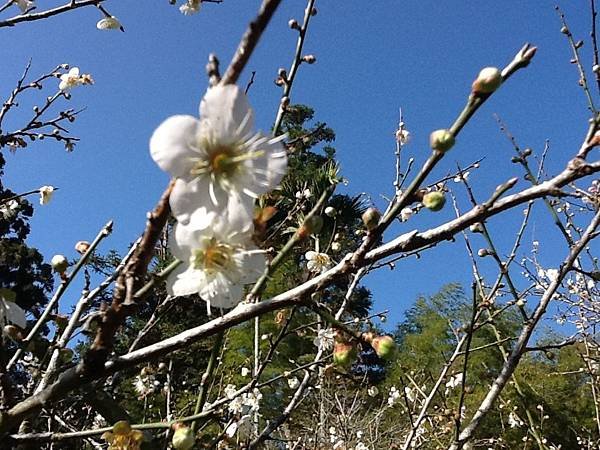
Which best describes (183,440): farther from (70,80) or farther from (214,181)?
(70,80)

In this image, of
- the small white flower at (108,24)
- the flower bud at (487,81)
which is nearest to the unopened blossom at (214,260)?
the flower bud at (487,81)

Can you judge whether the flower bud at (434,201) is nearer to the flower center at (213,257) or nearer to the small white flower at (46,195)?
the flower center at (213,257)

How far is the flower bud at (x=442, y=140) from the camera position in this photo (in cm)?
67

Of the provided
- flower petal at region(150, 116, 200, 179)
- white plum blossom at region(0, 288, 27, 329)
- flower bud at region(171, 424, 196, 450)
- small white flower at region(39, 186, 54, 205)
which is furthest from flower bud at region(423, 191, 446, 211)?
small white flower at region(39, 186, 54, 205)

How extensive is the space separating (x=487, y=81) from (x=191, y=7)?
7.45 feet

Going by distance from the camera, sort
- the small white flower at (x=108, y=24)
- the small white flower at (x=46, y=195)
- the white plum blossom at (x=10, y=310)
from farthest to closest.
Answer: the small white flower at (x=46, y=195) → the small white flower at (x=108, y=24) → the white plum blossom at (x=10, y=310)

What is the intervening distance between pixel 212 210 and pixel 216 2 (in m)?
2.09

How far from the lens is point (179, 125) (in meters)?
0.70

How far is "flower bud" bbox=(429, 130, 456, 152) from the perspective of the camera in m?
0.67

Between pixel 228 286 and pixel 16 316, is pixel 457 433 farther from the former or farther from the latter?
pixel 16 316

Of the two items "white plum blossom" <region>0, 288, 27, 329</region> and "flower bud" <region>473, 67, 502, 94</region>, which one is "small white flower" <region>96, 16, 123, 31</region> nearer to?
"white plum blossom" <region>0, 288, 27, 329</region>

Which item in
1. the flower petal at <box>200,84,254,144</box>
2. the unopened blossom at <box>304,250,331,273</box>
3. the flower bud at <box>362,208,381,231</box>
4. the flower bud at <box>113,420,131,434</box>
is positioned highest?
the unopened blossom at <box>304,250,331,273</box>

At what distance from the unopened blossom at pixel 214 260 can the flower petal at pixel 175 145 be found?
7 centimetres

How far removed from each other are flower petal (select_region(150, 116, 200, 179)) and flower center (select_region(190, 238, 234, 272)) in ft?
0.38
